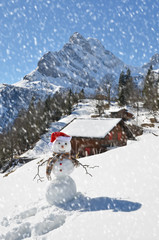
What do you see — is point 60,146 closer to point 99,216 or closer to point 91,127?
point 99,216

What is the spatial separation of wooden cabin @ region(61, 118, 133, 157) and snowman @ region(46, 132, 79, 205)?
48.3 feet

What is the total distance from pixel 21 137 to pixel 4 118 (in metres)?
131

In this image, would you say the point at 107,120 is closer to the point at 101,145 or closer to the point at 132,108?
the point at 101,145

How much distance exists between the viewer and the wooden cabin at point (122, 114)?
43594 millimetres

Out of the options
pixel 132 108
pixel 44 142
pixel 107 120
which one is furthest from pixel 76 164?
pixel 132 108

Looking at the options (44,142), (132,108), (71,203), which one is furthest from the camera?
(132,108)

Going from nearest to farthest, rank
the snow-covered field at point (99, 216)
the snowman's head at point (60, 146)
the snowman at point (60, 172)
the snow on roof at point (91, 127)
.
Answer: the snow-covered field at point (99, 216), the snowman at point (60, 172), the snowman's head at point (60, 146), the snow on roof at point (91, 127)

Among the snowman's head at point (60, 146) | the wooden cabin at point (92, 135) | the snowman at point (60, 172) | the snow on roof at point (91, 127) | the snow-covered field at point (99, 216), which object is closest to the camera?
the snow-covered field at point (99, 216)

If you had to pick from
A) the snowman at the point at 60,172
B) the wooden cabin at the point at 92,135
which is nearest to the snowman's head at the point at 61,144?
the snowman at the point at 60,172

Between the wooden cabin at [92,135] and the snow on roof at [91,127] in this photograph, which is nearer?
the snow on roof at [91,127]

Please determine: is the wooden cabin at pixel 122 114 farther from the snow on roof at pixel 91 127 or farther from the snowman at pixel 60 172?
the snowman at pixel 60 172

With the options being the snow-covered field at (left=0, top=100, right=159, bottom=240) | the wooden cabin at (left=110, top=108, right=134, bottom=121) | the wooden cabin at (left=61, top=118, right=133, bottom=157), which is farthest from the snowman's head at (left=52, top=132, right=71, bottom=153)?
the wooden cabin at (left=110, top=108, right=134, bottom=121)

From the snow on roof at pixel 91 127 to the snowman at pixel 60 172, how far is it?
14.3m

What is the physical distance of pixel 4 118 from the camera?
166 metres
